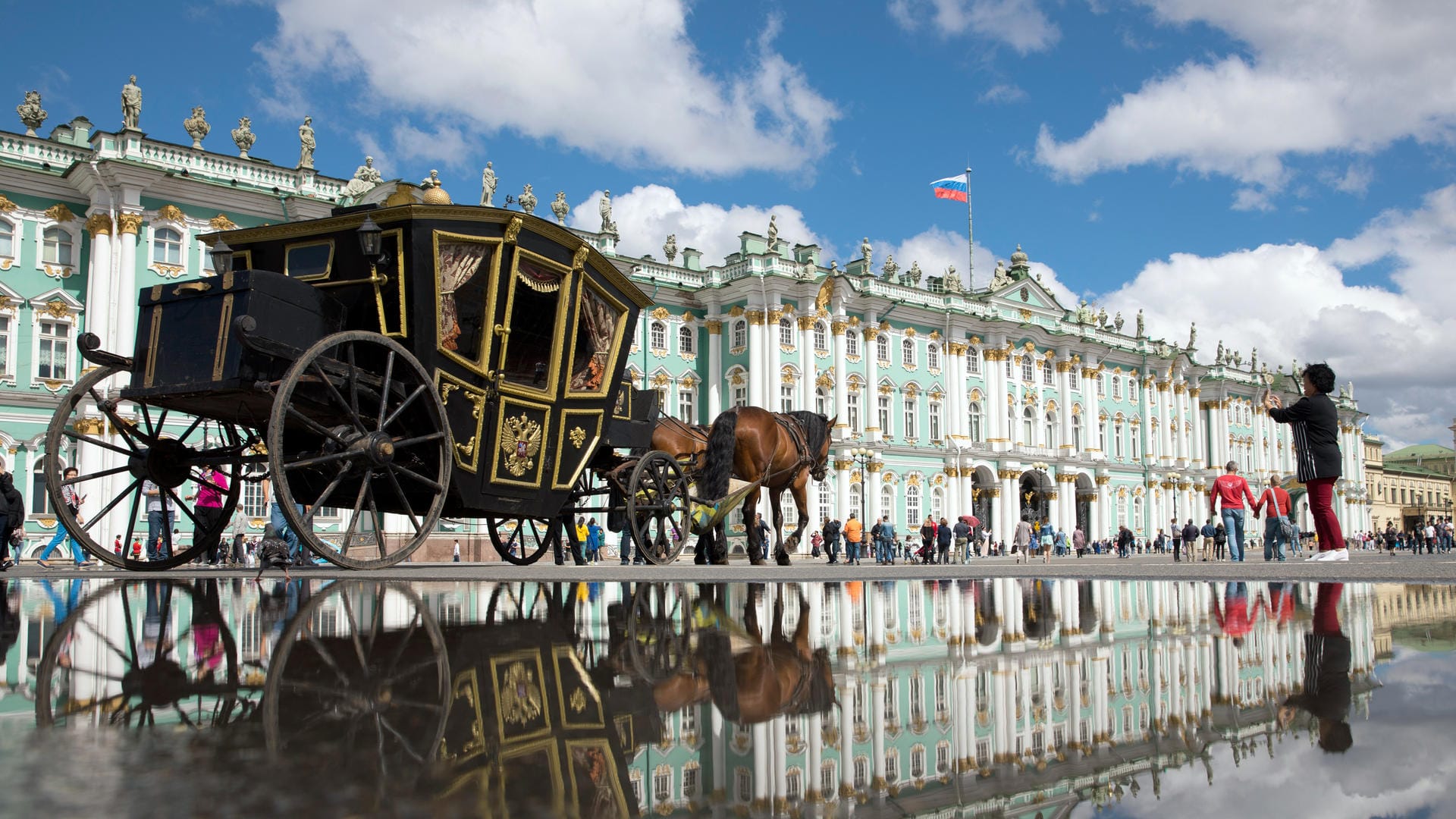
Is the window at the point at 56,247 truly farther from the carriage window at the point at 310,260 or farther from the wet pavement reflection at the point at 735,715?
the wet pavement reflection at the point at 735,715

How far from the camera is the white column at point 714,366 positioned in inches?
1719

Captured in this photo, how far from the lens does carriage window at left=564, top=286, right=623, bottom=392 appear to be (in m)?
10.2

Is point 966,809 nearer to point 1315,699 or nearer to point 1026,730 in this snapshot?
point 1026,730

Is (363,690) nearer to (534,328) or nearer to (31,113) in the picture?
(534,328)

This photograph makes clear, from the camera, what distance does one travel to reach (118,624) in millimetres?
5227

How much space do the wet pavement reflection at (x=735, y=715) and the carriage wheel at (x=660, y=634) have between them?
0.03 meters

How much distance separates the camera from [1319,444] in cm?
977

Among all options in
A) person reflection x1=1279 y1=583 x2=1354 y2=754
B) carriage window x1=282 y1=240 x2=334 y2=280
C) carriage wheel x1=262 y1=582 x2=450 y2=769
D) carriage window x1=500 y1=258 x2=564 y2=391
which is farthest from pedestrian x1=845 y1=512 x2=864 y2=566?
person reflection x1=1279 y1=583 x2=1354 y2=754

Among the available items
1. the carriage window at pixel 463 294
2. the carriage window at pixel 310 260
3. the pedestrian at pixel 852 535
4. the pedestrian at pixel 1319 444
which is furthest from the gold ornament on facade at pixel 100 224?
the pedestrian at pixel 1319 444

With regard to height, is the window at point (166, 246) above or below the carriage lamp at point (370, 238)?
above

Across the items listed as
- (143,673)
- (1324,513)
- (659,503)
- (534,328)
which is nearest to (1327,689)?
(143,673)

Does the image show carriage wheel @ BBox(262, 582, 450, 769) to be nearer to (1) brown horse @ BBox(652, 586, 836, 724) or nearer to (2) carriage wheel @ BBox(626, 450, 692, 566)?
(1) brown horse @ BBox(652, 586, 836, 724)

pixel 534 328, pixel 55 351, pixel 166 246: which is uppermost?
pixel 166 246

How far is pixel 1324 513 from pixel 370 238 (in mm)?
8650
